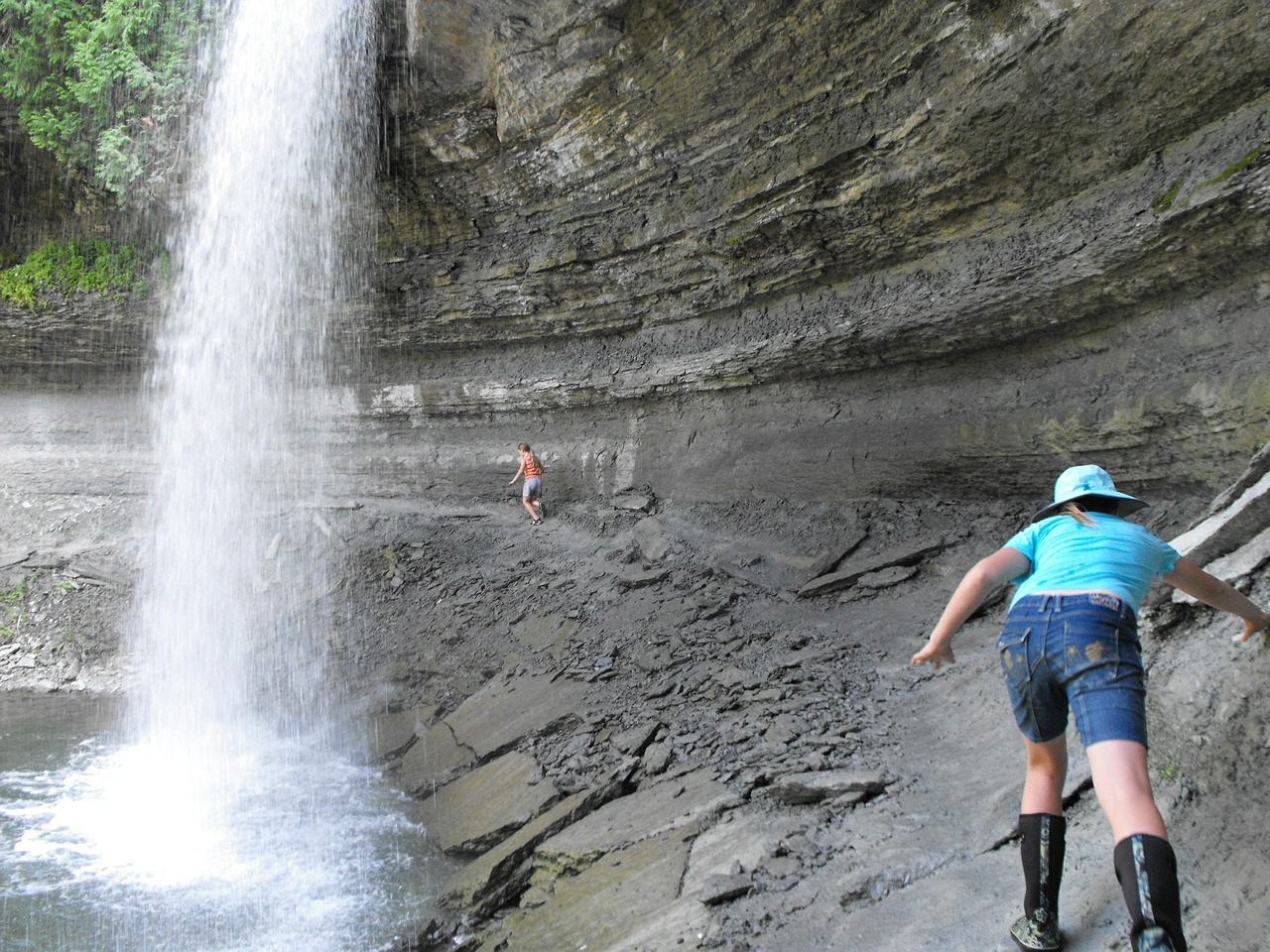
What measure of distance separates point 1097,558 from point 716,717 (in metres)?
3.34

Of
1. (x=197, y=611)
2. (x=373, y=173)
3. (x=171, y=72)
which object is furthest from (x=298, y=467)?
(x=171, y=72)

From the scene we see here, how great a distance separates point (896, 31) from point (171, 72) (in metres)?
7.44

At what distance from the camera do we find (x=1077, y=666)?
2252 millimetres

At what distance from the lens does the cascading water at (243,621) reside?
482 cm

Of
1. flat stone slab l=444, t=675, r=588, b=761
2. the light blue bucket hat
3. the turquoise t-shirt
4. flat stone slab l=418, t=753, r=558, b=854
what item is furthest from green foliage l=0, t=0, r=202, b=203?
the turquoise t-shirt

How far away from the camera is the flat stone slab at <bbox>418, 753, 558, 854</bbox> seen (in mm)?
5168

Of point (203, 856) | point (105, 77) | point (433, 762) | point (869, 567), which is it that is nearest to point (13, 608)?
point (105, 77)

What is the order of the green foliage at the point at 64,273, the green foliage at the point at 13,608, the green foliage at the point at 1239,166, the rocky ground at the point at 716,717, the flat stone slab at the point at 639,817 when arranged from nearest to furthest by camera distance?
the rocky ground at the point at 716,717 < the flat stone slab at the point at 639,817 < the green foliage at the point at 1239,166 < the green foliage at the point at 13,608 < the green foliage at the point at 64,273

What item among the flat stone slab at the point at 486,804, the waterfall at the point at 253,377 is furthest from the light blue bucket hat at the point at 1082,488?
the waterfall at the point at 253,377

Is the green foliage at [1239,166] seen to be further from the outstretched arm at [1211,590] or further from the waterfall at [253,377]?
the waterfall at [253,377]

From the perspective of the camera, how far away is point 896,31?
6121 mm

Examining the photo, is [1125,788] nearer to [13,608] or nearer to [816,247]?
[816,247]

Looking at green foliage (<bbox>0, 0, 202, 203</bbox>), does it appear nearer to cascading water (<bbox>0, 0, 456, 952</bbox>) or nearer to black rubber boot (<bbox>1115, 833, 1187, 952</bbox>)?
cascading water (<bbox>0, 0, 456, 952</bbox>)

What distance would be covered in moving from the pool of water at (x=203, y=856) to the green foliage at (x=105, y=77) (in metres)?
6.22
